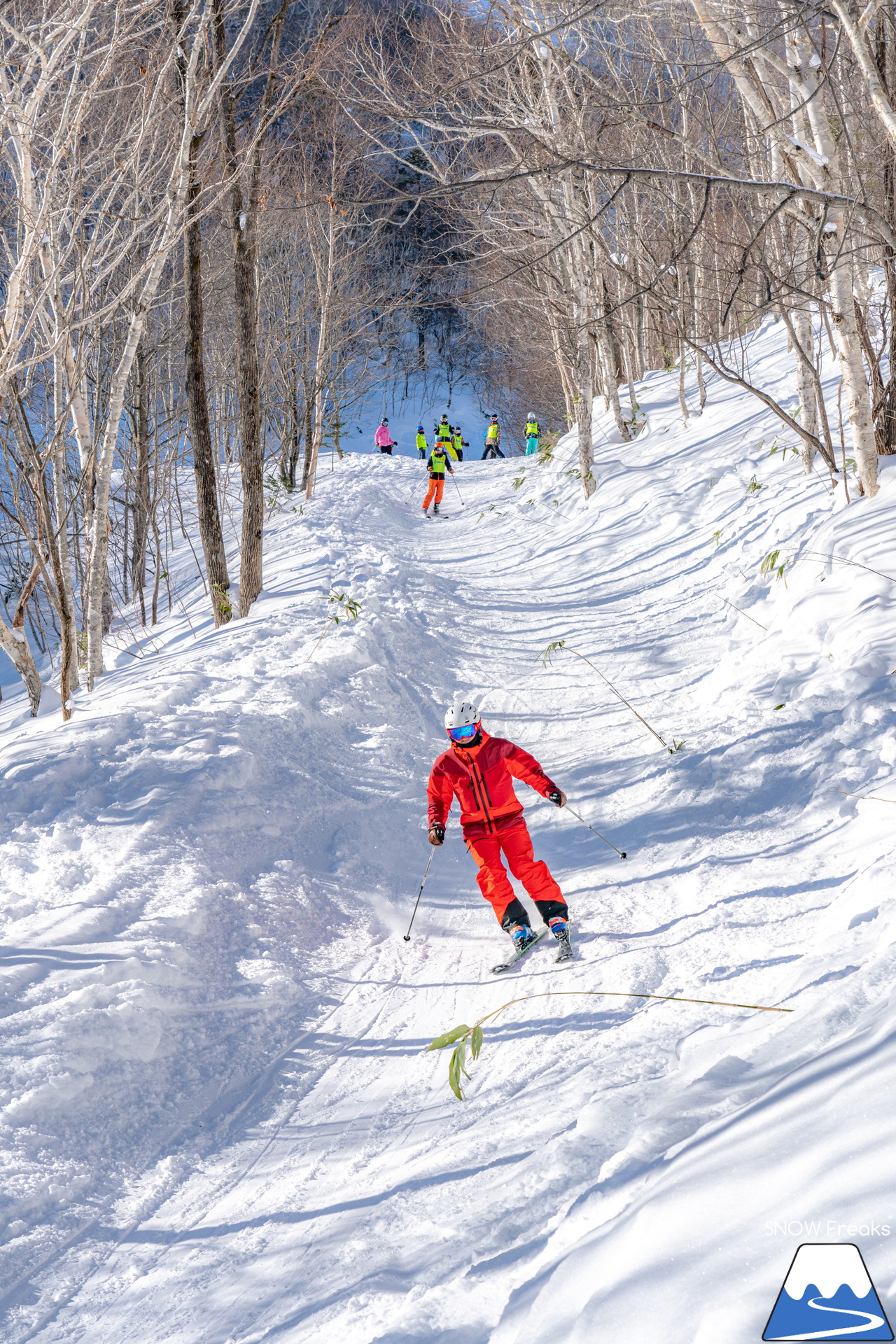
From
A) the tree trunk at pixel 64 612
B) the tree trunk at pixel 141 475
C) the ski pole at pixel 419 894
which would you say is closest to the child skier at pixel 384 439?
the tree trunk at pixel 141 475

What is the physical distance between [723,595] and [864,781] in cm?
331

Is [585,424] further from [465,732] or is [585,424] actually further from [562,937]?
[562,937]

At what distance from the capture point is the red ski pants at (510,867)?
395 cm

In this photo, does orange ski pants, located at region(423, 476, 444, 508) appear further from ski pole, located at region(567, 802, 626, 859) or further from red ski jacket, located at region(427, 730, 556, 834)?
red ski jacket, located at region(427, 730, 556, 834)

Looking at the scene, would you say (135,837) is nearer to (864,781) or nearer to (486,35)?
(864,781)

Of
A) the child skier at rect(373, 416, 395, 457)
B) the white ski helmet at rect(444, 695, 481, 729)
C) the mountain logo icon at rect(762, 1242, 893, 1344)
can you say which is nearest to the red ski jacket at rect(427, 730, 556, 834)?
the white ski helmet at rect(444, 695, 481, 729)

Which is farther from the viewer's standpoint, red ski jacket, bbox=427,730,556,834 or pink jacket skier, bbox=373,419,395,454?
pink jacket skier, bbox=373,419,395,454

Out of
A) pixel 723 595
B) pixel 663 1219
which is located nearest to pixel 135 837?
pixel 663 1219

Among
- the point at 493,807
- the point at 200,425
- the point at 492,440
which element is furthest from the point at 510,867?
the point at 492,440

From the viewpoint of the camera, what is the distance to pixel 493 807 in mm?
4273

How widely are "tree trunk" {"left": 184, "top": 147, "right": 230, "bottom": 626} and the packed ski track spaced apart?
6.37ft

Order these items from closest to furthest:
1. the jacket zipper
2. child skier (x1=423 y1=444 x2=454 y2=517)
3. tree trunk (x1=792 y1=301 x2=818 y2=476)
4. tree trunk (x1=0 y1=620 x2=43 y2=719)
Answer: the jacket zipper
tree trunk (x1=0 y1=620 x2=43 y2=719)
tree trunk (x1=792 y1=301 x2=818 y2=476)
child skier (x1=423 y1=444 x2=454 y2=517)

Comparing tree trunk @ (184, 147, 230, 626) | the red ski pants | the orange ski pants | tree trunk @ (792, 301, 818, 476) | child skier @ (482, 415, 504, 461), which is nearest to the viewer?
the red ski pants

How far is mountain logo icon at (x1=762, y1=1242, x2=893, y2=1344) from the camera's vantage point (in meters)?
1.45
